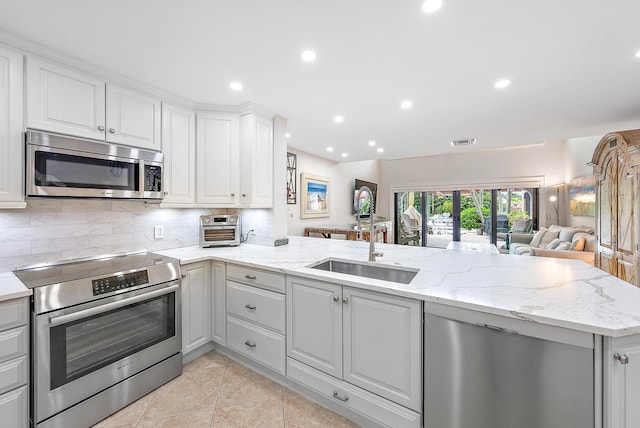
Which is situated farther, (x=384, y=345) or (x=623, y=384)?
(x=384, y=345)

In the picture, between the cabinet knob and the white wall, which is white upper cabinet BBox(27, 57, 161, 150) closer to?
the white wall

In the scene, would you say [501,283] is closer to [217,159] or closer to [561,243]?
[217,159]

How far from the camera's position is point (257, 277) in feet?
6.52

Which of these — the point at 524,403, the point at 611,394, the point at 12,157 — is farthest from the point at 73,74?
the point at 611,394

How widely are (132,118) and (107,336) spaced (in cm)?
159

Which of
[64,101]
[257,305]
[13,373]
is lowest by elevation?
[13,373]

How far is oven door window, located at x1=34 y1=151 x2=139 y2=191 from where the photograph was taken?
164 centimetres

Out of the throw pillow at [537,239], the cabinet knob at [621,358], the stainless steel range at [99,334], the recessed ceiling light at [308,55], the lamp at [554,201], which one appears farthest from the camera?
the lamp at [554,201]

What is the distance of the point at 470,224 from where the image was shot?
7.28m

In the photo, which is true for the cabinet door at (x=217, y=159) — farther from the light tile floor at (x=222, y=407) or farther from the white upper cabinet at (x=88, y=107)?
the light tile floor at (x=222, y=407)

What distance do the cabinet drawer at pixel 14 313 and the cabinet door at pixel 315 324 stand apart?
1374 mm

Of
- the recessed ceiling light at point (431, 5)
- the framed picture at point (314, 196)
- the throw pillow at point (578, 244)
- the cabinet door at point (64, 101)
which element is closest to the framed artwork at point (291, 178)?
the framed picture at point (314, 196)

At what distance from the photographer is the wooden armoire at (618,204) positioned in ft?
8.46

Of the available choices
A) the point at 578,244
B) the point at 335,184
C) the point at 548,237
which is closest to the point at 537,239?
the point at 548,237
